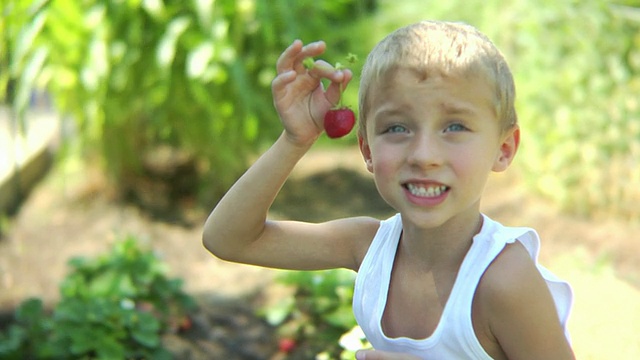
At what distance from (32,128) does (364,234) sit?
6001mm

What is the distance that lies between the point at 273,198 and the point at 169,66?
278cm

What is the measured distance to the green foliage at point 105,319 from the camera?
3029 millimetres

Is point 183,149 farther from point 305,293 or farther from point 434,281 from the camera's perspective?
point 434,281

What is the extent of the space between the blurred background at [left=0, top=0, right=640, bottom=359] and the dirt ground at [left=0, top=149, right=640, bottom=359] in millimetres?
13

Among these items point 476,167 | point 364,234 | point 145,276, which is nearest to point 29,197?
point 145,276

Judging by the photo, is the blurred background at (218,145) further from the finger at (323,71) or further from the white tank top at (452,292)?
the finger at (323,71)

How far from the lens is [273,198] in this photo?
1.88 meters

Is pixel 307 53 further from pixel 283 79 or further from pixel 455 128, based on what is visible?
pixel 455 128

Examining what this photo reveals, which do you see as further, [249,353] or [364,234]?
[249,353]

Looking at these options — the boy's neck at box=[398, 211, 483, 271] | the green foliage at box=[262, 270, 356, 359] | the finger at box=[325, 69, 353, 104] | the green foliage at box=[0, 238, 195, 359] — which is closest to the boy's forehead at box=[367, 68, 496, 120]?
the finger at box=[325, 69, 353, 104]

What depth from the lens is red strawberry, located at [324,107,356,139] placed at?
1.70 metres

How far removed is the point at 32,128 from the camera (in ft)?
24.1

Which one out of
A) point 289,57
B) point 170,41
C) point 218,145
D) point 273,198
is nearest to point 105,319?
point 273,198

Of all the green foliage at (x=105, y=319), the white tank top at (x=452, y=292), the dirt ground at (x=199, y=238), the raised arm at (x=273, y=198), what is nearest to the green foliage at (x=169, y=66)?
the dirt ground at (x=199, y=238)
